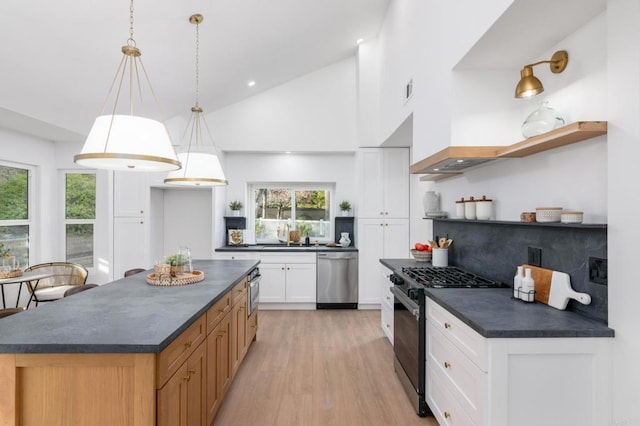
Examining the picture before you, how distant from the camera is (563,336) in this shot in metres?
1.49

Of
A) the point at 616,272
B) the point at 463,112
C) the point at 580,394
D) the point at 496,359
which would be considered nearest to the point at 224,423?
the point at 496,359

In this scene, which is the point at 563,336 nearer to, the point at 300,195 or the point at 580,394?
the point at 580,394

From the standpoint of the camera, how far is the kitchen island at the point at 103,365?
1.39 meters

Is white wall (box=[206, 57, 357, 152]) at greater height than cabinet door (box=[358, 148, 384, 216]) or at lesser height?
greater

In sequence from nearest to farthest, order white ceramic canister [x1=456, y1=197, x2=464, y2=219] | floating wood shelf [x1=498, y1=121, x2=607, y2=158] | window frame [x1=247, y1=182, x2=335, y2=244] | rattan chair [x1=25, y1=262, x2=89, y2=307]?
1. floating wood shelf [x1=498, y1=121, x2=607, y2=158]
2. white ceramic canister [x1=456, y1=197, x2=464, y2=219]
3. rattan chair [x1=25, y1=262, x2=89, y2=307]
4. window frame [x1=247, y1=182, x2=335, y2=244]

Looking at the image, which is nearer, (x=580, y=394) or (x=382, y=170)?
(x=580, y=394)

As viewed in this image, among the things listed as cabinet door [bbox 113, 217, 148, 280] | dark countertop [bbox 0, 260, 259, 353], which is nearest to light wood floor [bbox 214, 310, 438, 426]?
dark countertop [bbox 0, 260, 259, 353]

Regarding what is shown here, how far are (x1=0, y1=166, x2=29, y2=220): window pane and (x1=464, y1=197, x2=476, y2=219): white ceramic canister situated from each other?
532 centimetres

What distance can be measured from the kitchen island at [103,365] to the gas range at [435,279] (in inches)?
57.9

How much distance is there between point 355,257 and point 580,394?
3.60m

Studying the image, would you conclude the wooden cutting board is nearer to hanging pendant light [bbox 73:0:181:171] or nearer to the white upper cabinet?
hanging pendant light [bbox 73:0:181:171]

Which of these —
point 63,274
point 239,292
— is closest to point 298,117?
point 239,292

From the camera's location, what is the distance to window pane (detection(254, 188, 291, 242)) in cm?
585

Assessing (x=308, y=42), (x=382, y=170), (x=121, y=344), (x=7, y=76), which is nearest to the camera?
(x=121, y=344)
